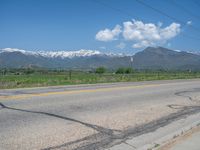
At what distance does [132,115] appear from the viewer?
383 inches

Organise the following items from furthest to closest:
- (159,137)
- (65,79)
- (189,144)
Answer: (65,79) → (159,137) → (189,144)

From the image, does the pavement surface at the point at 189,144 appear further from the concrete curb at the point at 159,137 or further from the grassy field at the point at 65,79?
the grassy field at the point at 65,79

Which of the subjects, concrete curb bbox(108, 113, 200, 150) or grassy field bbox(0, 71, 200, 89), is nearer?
concrete curb bbox(108, 113, 200, 150)

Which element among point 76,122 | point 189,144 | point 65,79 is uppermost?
point 65,79

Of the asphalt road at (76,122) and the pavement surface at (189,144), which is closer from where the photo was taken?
the pavement surface at (189,144)

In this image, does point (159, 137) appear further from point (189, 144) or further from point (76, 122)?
point (76, 122)

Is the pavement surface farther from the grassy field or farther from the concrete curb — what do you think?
the grassy field

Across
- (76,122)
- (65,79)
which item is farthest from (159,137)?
(65,79)

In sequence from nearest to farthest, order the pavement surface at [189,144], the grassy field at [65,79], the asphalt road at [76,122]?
the pavement surface at [189,144] → the asphalt road at [76,122] → the grassy field at [65,79]

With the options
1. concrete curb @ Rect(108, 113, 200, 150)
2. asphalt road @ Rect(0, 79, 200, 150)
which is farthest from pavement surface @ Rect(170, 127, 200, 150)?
asphalt road @ Rect(0, 79, 200, 150)

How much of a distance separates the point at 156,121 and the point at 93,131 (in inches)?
95.5

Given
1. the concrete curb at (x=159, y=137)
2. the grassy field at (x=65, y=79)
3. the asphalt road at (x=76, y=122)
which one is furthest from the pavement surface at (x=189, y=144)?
the grassy field at (x=65, y=79)

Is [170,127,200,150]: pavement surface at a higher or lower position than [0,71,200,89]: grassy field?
lower

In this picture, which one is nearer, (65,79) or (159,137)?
(159,137)
